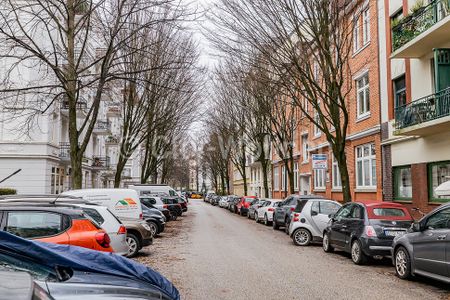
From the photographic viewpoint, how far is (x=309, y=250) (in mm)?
13812

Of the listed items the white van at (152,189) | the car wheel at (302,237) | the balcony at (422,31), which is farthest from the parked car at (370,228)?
the white van at (152,189)

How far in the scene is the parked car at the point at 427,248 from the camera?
25.7ft

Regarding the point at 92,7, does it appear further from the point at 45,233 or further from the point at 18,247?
the point at 18,247

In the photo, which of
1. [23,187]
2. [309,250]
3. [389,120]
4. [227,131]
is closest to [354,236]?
[309,250]

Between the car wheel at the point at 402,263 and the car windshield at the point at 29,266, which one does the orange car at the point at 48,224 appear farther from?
the car wheel at the point at 402,263

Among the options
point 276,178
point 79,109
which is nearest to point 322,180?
point 276,178

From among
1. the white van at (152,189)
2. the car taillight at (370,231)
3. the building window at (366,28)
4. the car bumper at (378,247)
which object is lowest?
the car bumper at (378,247)

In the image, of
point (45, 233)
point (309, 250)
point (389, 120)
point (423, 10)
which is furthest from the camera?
point (389, 120)

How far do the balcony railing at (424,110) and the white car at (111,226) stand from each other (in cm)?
1065

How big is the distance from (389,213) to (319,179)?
67.0ft

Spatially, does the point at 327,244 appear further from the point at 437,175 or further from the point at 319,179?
the point at 319,179

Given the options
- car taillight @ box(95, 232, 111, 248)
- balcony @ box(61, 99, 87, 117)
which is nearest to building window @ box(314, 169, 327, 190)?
balcony @ box(61, 99, 87, 117)

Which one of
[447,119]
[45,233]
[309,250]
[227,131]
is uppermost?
[227,131]

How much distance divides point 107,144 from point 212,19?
128ft
